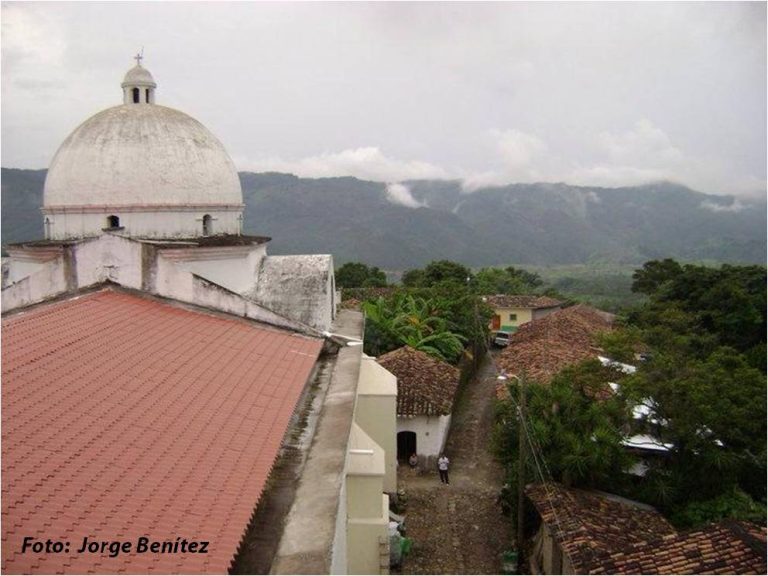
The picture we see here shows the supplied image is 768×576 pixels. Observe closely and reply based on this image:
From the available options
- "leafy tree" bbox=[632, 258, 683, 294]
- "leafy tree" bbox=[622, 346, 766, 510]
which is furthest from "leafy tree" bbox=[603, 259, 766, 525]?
"leafy tree" bbox=[632, 258, 683, 294]

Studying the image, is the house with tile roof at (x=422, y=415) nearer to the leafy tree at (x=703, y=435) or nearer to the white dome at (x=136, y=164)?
the leafy tree at (x=703, y=435)

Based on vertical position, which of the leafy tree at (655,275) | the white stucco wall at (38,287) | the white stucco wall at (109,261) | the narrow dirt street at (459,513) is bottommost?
the narrow dirt street at (459,513)

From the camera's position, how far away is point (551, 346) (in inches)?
986

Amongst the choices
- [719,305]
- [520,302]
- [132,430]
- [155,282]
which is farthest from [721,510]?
[520,302]

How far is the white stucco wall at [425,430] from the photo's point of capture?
18.1 m

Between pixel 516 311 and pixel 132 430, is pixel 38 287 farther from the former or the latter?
pixel 516 311

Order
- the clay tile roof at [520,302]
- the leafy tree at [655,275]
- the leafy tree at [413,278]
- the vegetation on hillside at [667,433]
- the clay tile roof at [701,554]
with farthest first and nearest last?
the leafy tree at [413,278] < the clay tile roof at [520,302] < the leafy tree at [655,275] < the vegetation on hillside at [667,433] < the clay tile roof at [701,554]

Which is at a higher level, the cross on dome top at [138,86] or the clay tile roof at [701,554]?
the cross on dome top at [138,86]

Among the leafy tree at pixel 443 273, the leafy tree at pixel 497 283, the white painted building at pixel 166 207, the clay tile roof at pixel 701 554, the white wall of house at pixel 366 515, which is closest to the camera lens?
the clay tile roof at pixel 701 554

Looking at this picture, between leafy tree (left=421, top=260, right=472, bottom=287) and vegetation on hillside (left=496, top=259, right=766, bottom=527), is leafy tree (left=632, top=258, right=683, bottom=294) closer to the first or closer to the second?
leafy tree (left=421, top=260, right=472, bottom=287)

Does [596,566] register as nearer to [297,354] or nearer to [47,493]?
[297,354]

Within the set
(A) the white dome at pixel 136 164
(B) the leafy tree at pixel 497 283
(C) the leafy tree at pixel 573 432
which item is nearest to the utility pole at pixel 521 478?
(C) the leafy tree at pixel 573 432

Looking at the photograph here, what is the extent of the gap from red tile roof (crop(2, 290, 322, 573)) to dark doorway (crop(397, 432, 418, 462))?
842 cm

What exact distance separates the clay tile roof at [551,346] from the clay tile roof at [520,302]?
23.4 feet
